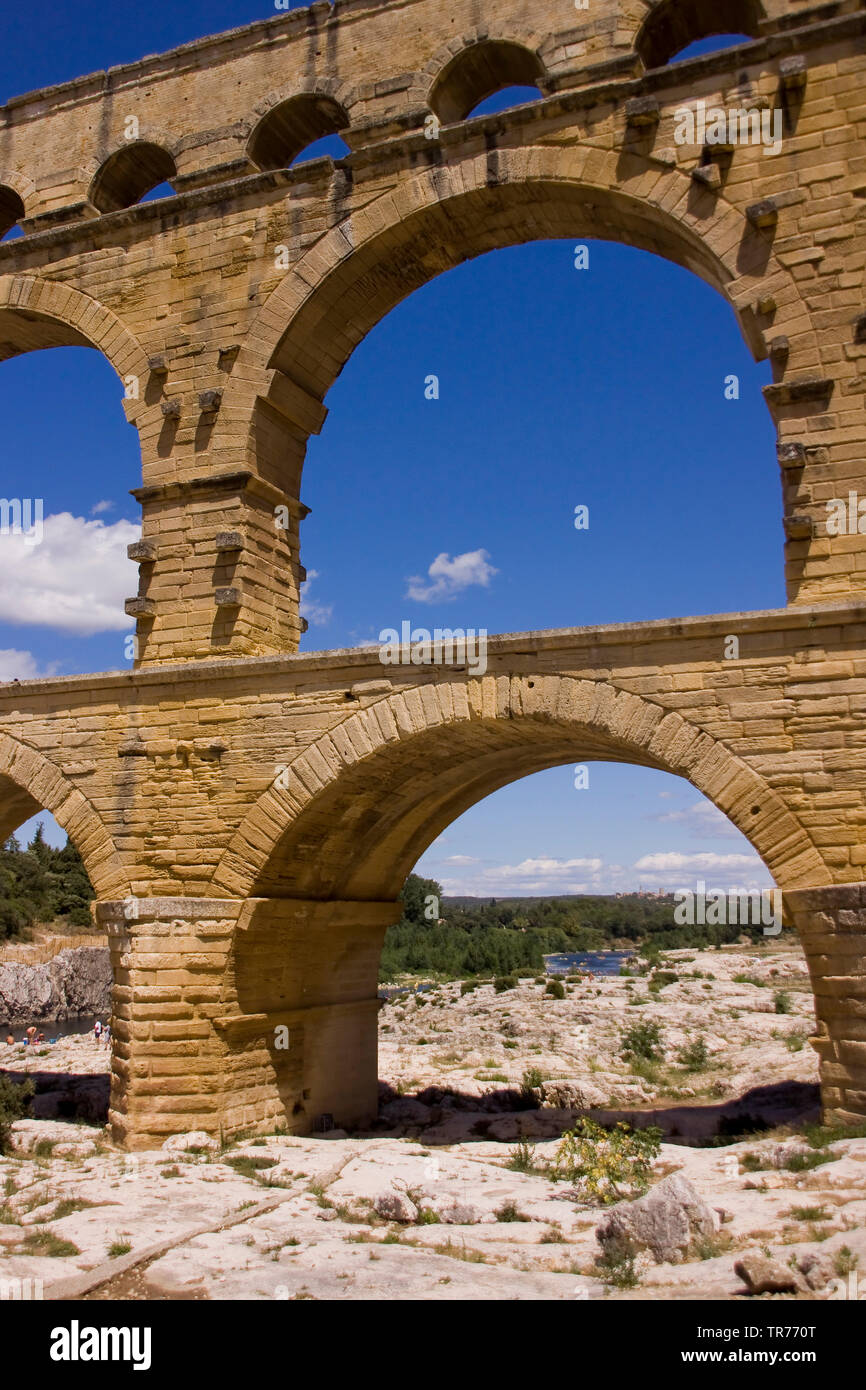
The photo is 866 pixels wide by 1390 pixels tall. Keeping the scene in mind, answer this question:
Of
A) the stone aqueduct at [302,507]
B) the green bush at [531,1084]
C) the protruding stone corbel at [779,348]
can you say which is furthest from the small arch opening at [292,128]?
the green bush at [531,1084]

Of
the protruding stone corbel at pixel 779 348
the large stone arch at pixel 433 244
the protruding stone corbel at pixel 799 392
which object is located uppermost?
the large stone arch at pixel 433 244

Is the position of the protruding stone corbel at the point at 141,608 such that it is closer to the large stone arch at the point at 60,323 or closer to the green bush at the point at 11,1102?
the large stone arch at the point at 60,323

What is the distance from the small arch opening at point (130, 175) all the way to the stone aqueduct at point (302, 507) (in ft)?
0.18

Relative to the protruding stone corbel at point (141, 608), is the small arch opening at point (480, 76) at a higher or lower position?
higher

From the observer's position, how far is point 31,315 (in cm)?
1193

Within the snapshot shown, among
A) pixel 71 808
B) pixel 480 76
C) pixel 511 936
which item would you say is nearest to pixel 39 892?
pixel 511 936

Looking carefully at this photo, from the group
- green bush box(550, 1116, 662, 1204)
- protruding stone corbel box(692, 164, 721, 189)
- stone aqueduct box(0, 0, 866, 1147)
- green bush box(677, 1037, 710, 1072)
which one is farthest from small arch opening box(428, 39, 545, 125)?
green bush box(677, 1037, 710, 1072)

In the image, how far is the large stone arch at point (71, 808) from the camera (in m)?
9.59

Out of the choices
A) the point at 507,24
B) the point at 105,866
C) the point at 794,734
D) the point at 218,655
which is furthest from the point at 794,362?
the point at 105,866

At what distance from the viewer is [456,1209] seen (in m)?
6.52

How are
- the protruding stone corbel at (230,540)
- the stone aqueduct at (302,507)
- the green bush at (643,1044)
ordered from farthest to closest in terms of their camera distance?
the green bush at (643,1044), the protruding stone corbel at (230,540), the stone aqueduct at (302,507)

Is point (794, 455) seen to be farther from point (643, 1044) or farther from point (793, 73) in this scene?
point (643, 1044)

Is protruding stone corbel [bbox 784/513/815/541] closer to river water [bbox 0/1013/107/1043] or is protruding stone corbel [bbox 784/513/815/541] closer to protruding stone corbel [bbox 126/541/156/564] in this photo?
protruding stone corbel [bbox 126/541/156/564]

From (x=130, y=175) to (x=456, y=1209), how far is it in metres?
11.0
